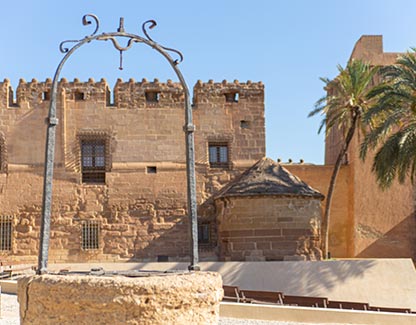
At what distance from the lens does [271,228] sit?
18500mm

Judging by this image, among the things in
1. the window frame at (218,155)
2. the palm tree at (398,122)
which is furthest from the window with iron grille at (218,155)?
the palm tree at (398,122)

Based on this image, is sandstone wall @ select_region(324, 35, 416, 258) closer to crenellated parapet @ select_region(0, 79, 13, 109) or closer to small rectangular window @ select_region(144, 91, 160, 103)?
small rectangular window @ select_region(144, 91, 160, 103)

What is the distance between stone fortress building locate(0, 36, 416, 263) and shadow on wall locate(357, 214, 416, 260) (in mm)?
3744

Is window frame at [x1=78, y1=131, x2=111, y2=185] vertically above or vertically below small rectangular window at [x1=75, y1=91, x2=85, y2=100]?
below

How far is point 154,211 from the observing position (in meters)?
19.8

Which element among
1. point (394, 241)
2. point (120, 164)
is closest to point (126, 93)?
point (120, 164)

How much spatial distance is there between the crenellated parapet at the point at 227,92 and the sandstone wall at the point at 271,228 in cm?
380

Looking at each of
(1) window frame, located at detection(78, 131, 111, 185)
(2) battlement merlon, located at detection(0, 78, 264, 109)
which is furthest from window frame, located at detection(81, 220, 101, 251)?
(2) battlement merlon, located at detection(0, 78, 264, 109)

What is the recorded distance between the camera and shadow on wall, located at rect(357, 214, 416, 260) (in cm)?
2173

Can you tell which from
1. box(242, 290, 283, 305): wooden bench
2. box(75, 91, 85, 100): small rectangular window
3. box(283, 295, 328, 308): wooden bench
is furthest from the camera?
box(75, 91, 85, 100): small rectangular window

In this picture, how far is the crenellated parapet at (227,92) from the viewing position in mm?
20547

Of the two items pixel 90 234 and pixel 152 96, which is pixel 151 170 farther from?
pixel 90 234

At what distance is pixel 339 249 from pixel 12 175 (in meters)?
12.1

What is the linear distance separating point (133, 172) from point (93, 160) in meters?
1.41
